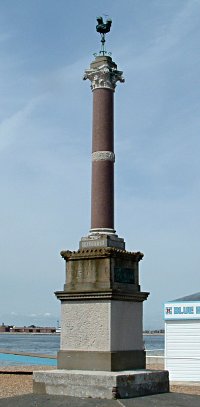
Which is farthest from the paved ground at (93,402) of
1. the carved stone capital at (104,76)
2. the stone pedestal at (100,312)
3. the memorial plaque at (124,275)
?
the carved stone capital at (104,76)

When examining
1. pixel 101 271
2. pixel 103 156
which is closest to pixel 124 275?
pixel 101 271

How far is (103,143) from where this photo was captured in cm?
1385

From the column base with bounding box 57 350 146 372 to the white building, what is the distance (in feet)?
35.1

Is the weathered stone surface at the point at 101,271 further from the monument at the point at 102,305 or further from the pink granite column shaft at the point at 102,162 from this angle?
the pink granite column shaft at the point at 102,162

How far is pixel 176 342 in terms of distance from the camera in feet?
79.1

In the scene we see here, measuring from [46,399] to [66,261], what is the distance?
3052 millimetres

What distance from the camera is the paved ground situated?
11.2 meters

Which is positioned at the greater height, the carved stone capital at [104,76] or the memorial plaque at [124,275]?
the carved stone capital at [104,76]

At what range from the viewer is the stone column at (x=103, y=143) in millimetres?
13594

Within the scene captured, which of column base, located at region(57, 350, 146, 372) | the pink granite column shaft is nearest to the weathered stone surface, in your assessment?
the pink granite column shaft

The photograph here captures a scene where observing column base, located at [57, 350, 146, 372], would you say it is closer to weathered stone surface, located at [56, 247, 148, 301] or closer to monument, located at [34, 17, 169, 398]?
monument, located at [34, 17, 169, 398]

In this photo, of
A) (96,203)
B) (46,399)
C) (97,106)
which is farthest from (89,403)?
(97,106)

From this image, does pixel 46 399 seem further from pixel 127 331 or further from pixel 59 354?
pixel 127 331

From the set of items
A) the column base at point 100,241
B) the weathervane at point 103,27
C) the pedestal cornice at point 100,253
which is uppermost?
the weathervane at point 103,27
